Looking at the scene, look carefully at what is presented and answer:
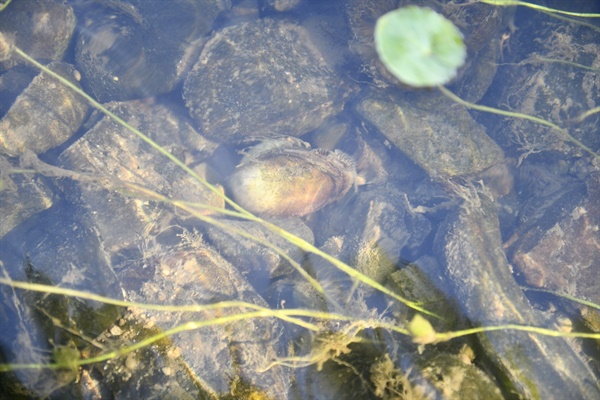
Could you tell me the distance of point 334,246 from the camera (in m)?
4.20

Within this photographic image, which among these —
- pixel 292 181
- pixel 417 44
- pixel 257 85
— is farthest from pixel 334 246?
pixel 417 44

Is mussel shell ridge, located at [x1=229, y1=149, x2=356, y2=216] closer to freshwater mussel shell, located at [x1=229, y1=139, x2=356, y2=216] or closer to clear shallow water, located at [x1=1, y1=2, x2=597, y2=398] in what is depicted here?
freshwater mussel shell, located at [x1=229, y1=139, x2=356, y2=216]

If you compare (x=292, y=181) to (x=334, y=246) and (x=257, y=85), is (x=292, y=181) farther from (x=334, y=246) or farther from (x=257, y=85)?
(x=257, y=85)

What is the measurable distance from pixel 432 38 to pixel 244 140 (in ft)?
9.38

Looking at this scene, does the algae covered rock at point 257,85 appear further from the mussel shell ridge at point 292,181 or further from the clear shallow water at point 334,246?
the mussel shell ridge at point 292,181

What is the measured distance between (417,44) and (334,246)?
2887mm

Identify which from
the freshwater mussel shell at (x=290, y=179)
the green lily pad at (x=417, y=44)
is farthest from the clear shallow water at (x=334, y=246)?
the green lily pad at (x=417, y=44)

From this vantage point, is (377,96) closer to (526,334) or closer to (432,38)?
(432,38)

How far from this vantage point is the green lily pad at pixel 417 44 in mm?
4555

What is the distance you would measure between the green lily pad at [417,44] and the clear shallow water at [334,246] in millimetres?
497

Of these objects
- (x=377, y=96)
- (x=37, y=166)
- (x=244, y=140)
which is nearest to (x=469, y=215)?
(x=377, y=96)

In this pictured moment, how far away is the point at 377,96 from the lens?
471cm

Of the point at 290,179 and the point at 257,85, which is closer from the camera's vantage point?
the point at 290,179

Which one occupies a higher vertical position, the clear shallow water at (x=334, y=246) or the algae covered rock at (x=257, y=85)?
A: the algae covered rock at (x=257, y=85)
